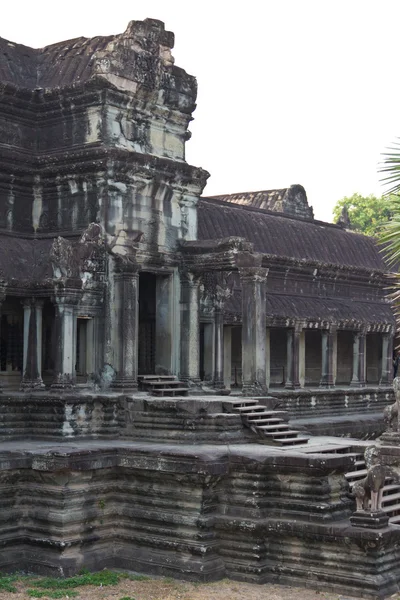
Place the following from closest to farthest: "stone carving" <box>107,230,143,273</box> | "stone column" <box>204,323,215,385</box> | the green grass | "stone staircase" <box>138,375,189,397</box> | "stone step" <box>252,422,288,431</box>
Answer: the green grass < "stone step" <box>252,422,288,431</box> < "stone carving" <box>107,230,143,273</box> < "stone staircase" <box>138,375,189,397</box> < "stone column" <box>204,323,215,385</box>

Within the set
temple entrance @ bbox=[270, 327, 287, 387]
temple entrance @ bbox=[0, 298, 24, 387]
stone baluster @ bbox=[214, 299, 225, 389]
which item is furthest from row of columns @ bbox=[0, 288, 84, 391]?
temple entrance @ bbox=[270, 327, 287, 387]

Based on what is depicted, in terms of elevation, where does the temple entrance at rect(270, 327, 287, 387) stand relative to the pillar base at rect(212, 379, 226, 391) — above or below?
above

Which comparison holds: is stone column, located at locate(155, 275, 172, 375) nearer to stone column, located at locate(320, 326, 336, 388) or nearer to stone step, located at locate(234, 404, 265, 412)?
stone step, located at locate(234, 404, 265, 412)

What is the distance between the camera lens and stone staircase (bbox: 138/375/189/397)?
16.8 metres

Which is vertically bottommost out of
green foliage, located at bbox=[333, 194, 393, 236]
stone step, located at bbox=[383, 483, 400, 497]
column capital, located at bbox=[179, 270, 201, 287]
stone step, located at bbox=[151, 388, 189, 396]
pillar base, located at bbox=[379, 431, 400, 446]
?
stone step, located at bbox=[383, 483, 400, 497]

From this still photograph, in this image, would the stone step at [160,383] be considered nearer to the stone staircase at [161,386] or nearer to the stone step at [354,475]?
the stone staircase at [161,386]

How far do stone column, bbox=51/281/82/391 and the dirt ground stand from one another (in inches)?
154

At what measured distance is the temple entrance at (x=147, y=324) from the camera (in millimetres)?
18578

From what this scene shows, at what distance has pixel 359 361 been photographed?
25.7m

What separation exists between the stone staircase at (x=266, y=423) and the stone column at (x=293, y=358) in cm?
691

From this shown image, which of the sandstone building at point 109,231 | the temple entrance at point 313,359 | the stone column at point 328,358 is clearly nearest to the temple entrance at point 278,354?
the temple entrance at point 313,359

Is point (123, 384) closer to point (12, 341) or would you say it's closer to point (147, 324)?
point (12, 341)

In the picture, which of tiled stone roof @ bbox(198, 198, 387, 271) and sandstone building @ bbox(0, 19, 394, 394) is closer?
sandstone building @ bbox(0, 19, 394, 394)

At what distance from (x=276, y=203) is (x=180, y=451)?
17165 mm
